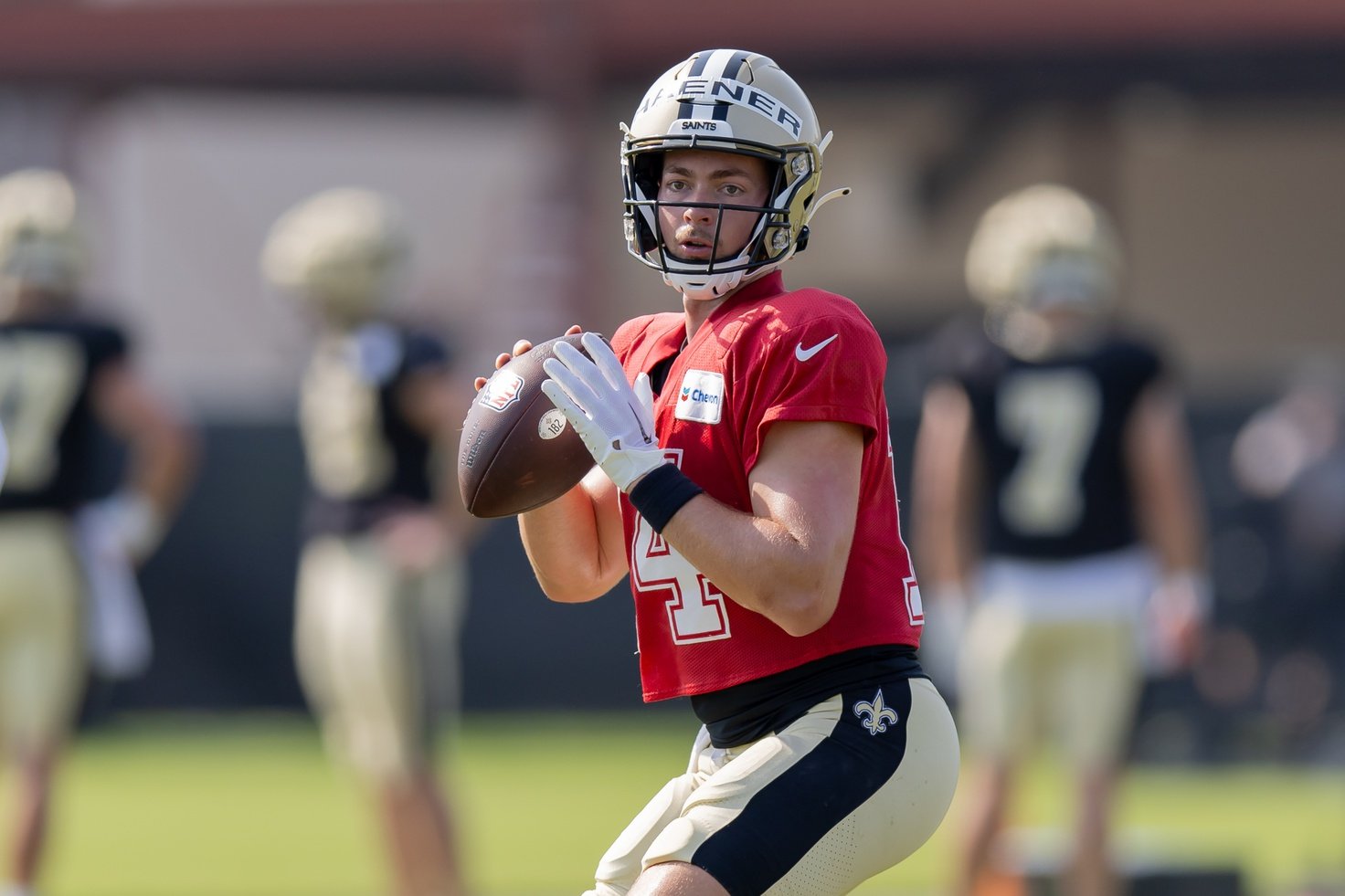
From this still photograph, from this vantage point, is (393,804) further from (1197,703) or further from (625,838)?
(1197,703)

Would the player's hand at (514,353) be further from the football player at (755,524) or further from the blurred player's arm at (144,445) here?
the blurred player's arm at (144,445)

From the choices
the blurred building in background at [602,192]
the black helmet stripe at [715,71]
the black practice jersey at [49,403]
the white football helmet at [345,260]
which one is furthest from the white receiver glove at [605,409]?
the blurred building in background at [602,192]

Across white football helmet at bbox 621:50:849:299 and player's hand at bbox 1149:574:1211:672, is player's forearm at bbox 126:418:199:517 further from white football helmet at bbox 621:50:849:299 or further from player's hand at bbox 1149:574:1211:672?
white football helmet at bbox 621:50:849:299

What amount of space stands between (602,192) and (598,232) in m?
4.24

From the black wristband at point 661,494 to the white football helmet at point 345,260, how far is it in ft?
12.8

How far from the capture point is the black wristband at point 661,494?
3293 millimetres

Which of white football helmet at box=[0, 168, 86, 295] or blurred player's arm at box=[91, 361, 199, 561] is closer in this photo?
white football helmet at box=[0, 168, 86, 295]

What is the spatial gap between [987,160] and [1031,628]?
44.2 ft

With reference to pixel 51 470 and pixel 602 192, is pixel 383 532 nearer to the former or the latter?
pixel 51 470

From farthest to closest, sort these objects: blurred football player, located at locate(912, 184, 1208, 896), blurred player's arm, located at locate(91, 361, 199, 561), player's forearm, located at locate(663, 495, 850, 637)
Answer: blurred player's arm, located at locate(91, 361, 199, 561) → blurred football player, located at locate(912, 184, 1208, 896) → player's forearm, located at locate(663, 495, 850, 637)

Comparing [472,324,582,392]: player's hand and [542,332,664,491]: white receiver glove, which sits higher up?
[472,324,582,392]: player's hand

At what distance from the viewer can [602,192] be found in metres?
19.3

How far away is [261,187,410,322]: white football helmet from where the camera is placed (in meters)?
7.01

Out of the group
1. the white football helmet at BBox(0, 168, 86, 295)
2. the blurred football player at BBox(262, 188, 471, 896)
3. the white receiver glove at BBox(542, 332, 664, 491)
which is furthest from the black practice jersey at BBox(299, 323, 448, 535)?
the white receiver glove at BBox(542, 332, 664, 491)
